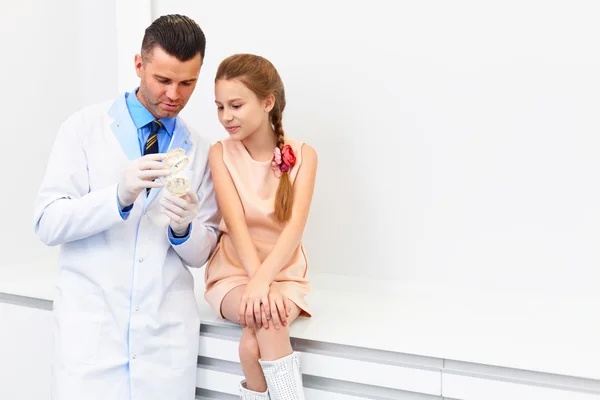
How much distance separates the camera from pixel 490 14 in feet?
7.22

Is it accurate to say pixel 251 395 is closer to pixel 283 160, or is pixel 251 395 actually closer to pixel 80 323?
pixel 80 323

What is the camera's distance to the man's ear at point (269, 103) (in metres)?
1.96

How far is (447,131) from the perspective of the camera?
2.29 metres

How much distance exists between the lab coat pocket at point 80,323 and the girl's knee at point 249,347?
41 cm

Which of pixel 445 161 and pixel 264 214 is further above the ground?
pixel 445 161

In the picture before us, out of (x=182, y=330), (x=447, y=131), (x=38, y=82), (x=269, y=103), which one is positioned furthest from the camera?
(x=38, y=82)

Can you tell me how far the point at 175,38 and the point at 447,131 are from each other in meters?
1.08

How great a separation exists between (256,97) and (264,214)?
14.5 inches

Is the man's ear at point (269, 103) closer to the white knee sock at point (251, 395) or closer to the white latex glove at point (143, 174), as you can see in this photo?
the white latex glove at point (143, 174)

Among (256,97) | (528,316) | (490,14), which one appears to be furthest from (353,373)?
(490,14)

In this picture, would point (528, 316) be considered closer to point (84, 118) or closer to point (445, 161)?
point (445, 161)

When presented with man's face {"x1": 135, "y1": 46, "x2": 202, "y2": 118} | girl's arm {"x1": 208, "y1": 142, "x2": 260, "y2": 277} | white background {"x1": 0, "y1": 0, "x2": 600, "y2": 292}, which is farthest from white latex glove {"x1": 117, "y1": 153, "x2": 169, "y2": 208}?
white background {"x1": 0, "y1": 0, "x2": 600, "y2": 292}

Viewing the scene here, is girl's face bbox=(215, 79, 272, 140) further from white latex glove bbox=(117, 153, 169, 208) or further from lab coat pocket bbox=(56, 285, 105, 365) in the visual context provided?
→ lab coat pocket bbox=(56, 285, 105, 365)

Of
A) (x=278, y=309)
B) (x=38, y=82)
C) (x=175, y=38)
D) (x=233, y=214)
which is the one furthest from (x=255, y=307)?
(x=38, y=82)
